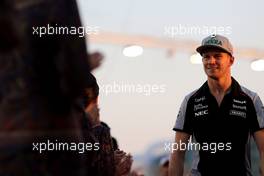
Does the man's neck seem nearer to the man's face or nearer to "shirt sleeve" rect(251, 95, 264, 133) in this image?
the man's face

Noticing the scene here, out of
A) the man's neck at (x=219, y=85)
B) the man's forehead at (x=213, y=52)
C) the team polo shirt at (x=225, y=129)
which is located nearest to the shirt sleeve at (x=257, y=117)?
the team polo shirt at (x=225, y=129)

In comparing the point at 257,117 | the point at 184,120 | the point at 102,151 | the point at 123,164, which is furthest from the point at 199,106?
the point at 102,151

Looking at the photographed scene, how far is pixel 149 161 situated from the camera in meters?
2.57

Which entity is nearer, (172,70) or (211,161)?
(211,161)

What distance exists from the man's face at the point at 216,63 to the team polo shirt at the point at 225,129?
0.07 metres

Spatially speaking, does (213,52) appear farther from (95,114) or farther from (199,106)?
(95,114)

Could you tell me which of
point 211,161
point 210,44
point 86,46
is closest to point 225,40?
point 210,44

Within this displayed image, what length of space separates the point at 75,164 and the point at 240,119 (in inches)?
51.4

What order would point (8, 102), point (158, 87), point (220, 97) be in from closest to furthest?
1. point (8, 102)
2. point (220, 97)
3. point (158, 87)

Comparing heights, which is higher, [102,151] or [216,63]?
[216,63]

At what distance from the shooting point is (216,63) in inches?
92.5

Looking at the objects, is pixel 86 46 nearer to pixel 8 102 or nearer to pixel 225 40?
pixel 8 102

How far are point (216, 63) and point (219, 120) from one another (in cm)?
24

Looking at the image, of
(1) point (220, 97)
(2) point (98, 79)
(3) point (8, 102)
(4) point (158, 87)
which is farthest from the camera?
(4) point (158, 87)
